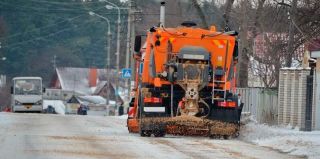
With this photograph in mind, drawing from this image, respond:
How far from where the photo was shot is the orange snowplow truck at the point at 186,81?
21.3 metres

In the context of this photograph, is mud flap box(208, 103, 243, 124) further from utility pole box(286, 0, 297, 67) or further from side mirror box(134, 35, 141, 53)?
utility pole box(286, 0, 297, 67)

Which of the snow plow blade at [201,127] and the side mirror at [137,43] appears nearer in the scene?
the snow plow blade at [201,127]

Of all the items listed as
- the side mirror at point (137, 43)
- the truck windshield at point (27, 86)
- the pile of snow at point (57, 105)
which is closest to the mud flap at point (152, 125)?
the side mirror at point (137, 43)

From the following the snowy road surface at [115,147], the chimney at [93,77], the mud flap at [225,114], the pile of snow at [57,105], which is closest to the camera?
the snowy road surface at [115,147]

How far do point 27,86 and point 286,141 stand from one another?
41.0 m

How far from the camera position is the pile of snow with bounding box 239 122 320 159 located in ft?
58.4

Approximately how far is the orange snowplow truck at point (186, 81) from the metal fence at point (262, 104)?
8.10 meters

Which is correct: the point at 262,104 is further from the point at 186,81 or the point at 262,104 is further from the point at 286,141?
the point at 286,141

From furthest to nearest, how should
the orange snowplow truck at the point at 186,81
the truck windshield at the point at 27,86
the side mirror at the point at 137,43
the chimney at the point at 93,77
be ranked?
1. the chimney at the point at 93,77
2. the truck windshield at the point at 27,86
3. the side mirror at the point at 137,43
4. the orange snowplow truck at the point at 186,81

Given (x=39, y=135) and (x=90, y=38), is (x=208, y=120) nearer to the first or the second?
(x=39, y=135)

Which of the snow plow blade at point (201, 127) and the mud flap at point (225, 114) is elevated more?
the mud flap at point (225, 114)

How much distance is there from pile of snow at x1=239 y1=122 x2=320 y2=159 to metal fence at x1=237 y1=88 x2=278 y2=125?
18.4 ft

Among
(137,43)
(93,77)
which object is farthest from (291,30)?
(93,77)

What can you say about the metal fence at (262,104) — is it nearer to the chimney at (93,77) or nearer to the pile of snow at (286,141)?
the pile of snow at (286,141)
